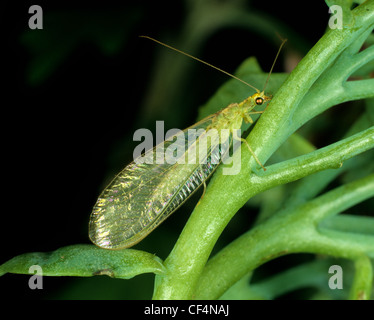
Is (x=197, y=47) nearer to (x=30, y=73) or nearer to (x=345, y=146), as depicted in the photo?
(x=30, y=73)

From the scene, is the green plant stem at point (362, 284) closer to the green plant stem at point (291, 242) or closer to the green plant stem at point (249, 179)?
the green plant stem at point (291, 242)

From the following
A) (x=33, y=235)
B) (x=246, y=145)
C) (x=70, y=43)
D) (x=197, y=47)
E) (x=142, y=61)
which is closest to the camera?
(x=246, y=145)

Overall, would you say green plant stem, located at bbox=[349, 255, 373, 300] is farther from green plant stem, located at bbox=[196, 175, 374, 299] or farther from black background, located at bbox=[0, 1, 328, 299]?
black background, located at bbox=[0, 1, 328, 299]

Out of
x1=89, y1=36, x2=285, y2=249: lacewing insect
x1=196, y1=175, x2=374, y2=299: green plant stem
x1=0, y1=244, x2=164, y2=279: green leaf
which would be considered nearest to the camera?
x1=0, y1=244, x2=164, y2=279: green leaf

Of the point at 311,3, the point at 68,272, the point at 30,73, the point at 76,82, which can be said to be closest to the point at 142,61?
the point at 76,82

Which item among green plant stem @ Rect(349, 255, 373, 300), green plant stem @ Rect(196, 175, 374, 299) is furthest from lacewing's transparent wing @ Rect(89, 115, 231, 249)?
green plant stem @ Rect(349, 255, 373, 300)

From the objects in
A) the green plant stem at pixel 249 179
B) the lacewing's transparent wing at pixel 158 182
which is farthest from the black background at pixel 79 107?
the green plant stem at pixel 249 179
